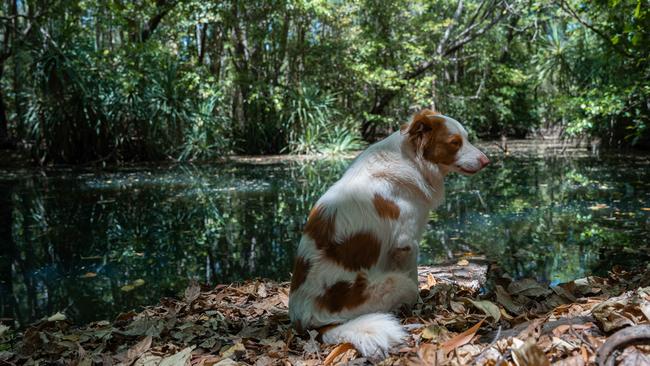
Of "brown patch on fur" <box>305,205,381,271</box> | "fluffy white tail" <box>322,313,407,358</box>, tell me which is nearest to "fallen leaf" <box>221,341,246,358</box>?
"fluffy white tail" <box>322,313,407,358</box>

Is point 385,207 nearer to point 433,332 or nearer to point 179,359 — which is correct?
point 433,332

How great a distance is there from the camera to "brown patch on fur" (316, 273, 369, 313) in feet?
7.77

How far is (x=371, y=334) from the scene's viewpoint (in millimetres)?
2160

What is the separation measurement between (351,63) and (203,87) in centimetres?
504

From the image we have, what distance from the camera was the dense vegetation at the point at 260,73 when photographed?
13234mm

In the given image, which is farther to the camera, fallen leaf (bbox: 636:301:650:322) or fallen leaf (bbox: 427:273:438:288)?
fallen leaf (bbox: 427:273:438:288)

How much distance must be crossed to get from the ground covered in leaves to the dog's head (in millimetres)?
739

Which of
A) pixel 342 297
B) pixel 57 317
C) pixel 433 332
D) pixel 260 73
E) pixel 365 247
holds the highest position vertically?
pixel 260 73

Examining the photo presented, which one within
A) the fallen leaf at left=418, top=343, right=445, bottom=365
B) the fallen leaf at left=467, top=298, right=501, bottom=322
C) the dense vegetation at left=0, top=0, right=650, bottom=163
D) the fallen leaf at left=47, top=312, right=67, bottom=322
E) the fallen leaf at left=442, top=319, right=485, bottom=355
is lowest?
the fallen leaf at left=47, top=312, right=67, bottom=322

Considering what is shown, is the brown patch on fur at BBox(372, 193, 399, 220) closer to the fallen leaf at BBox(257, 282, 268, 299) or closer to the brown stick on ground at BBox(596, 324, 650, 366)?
the brown stick on ground at BBox(596, 324, 650, 366)

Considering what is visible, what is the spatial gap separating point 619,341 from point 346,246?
3.73ft

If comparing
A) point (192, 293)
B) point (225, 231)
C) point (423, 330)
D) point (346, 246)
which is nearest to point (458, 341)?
point (423, 330)

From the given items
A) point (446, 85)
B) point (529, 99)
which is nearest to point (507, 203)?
point (446, 85)

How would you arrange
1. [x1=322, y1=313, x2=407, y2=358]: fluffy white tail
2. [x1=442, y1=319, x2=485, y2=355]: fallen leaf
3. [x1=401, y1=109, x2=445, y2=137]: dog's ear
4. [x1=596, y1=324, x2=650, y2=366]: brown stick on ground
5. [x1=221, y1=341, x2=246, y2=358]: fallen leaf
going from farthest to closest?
1. [x1=401, y1=109, x2=445, y2=137]: dog's ear
2. [x1=221, y1=341, x2=246, y2=358]: fallen leaf
3. [x1=322, y1=313, x2=407, y2=358]: fluffy white tail
4. [x1=442, y1=319, x2=485, y2=355]: fallen leaf
5. [x1=596, y1=324, x2=650, y2=366]: brown stick on ground
